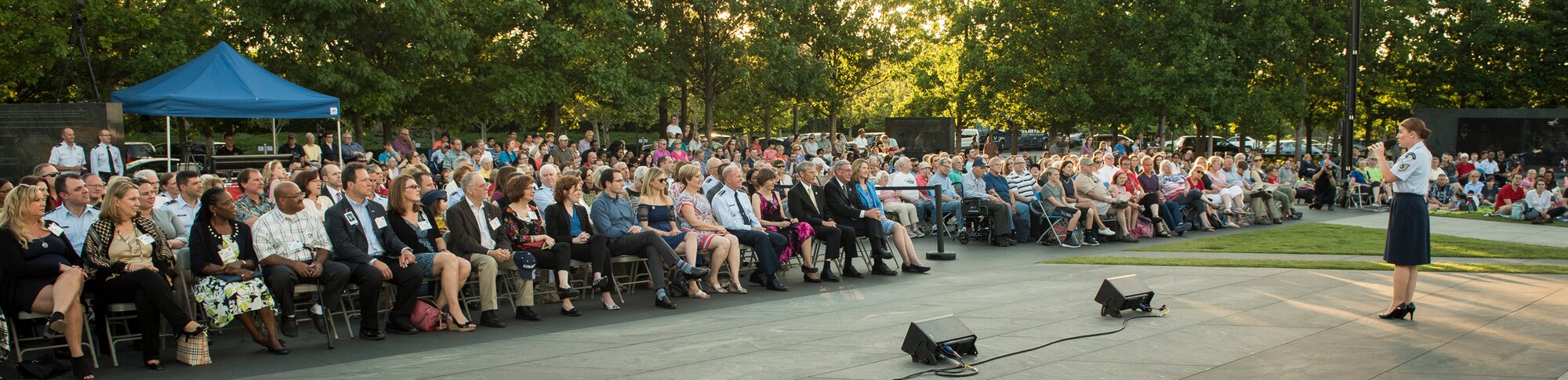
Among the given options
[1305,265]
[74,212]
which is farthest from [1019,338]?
[74,212]

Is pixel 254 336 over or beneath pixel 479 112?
beneath

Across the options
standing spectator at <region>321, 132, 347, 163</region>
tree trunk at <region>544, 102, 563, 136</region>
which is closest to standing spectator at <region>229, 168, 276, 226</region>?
standing spectator at <region>321, 132, 347, 163</region>

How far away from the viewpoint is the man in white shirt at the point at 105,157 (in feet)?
48.9

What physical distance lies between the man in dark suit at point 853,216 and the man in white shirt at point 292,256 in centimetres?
485

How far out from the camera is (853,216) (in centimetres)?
1070

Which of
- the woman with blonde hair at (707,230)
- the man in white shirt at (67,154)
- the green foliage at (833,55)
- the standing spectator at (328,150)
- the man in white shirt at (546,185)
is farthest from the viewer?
the green foliage at (833,55)

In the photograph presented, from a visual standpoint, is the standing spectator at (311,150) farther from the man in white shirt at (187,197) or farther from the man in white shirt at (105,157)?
the man in white shirt at (187,197)

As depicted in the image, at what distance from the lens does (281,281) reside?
687 cm

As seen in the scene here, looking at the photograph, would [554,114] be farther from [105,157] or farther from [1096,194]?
[1096,194]

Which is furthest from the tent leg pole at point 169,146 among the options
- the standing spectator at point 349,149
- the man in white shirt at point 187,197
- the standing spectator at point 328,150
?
the man in white shirt at point 187,197

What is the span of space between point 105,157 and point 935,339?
13567 mm

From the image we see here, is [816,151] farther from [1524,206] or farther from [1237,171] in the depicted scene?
[1524,206]

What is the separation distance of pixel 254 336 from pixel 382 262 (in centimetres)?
97

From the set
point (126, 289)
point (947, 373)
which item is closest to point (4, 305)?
point (126, 289)
